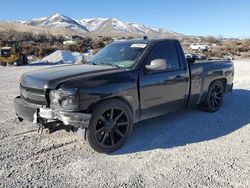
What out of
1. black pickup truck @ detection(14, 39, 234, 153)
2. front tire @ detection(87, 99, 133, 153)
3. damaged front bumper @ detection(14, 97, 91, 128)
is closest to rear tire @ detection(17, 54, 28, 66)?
black pickup truck @ detection(14, 39, 234, 153)

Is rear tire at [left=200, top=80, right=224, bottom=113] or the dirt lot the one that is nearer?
the dirt lot

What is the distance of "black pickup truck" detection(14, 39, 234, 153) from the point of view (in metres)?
4.42

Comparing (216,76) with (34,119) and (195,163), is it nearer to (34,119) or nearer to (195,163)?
(195,163)

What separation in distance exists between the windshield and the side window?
26cm

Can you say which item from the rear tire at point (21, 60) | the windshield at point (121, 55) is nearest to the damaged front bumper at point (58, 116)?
the windshield at point (121, 55)

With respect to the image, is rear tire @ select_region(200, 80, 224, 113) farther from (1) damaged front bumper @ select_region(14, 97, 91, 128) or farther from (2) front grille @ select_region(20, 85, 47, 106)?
Result: (2) front grille @ select_region(20, 85, 47, 106)

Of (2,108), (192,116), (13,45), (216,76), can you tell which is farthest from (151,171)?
(13,45)

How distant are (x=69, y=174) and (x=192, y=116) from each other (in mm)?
3616

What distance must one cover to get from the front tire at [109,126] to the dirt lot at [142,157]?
0.15m

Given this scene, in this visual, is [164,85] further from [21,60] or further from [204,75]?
[21,60]

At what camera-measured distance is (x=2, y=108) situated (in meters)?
7.50

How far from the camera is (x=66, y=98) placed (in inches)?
172

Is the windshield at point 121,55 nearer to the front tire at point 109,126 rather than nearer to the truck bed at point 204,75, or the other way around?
the front tire at point 109,126

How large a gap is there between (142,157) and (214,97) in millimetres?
3352
